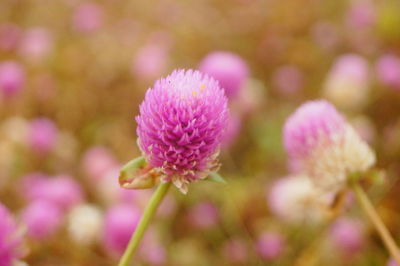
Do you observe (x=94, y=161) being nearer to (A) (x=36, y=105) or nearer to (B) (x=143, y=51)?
(A) (x=36, y=105)

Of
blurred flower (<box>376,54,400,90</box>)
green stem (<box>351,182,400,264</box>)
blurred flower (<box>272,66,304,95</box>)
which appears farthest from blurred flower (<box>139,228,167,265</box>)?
blurred flower (<box>376,54,400,90</box>)

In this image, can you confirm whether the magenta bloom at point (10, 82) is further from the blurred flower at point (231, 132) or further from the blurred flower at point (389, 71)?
the blurred flower at point (389, 71)

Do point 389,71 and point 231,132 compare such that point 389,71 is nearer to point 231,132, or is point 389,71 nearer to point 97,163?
point 231,132

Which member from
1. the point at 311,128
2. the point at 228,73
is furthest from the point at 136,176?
the point at 228,73

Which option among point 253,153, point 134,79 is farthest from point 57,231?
point 134,79

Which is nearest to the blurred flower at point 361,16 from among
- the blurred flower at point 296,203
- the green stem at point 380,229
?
the blurred flower at point 296,203

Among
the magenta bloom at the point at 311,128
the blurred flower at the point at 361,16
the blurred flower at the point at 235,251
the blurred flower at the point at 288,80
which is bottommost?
the magenta bloom at the point at 311,128

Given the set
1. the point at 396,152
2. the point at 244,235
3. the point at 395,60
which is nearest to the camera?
the point at 244,235

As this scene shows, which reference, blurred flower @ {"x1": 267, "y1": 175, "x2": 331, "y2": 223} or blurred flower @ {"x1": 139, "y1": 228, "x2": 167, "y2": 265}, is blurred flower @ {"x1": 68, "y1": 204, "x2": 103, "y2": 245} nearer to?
blurred flower @ {"x1": 139, "y1": 228, "x2": 167, "y2": 265}
